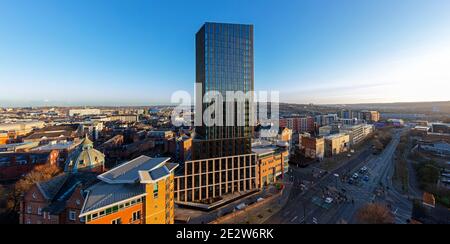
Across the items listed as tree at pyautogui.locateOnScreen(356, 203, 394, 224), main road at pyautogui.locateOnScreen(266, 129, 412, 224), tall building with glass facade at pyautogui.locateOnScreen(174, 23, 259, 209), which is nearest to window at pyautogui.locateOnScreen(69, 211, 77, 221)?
tall building with glass facade at pyautogui.locateOnScreen(174, 23, 259, 209)

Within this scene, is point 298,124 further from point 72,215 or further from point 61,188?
point 72,215

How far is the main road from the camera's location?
63.4 feet

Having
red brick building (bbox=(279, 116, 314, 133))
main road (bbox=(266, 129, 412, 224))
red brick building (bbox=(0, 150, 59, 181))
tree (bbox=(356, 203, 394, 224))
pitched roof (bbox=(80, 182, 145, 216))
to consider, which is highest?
red brick building (bbox=(279, 116, 314, 133))

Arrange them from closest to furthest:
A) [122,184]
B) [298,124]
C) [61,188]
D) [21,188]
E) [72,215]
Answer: [72,215], [122,184], [61,188], [21,188], [298,124]

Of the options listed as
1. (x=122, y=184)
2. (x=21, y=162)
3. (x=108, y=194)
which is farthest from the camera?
(x=21, y=162)

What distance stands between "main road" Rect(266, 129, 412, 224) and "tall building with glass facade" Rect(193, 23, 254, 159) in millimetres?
9549

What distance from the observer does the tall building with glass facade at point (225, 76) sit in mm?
24234

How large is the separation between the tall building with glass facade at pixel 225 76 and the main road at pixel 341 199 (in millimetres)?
9549

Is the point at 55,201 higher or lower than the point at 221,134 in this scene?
lower

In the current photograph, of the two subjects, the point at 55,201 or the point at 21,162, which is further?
the point at 21,162

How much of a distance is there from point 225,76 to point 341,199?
2113 cm

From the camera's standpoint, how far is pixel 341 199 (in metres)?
23.0

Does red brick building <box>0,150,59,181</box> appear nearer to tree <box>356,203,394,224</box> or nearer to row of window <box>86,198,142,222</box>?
row of window <box>86,198,142,222</box>

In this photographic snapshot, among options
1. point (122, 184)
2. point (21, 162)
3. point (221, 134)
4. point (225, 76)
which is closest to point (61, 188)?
point (122, 184)
